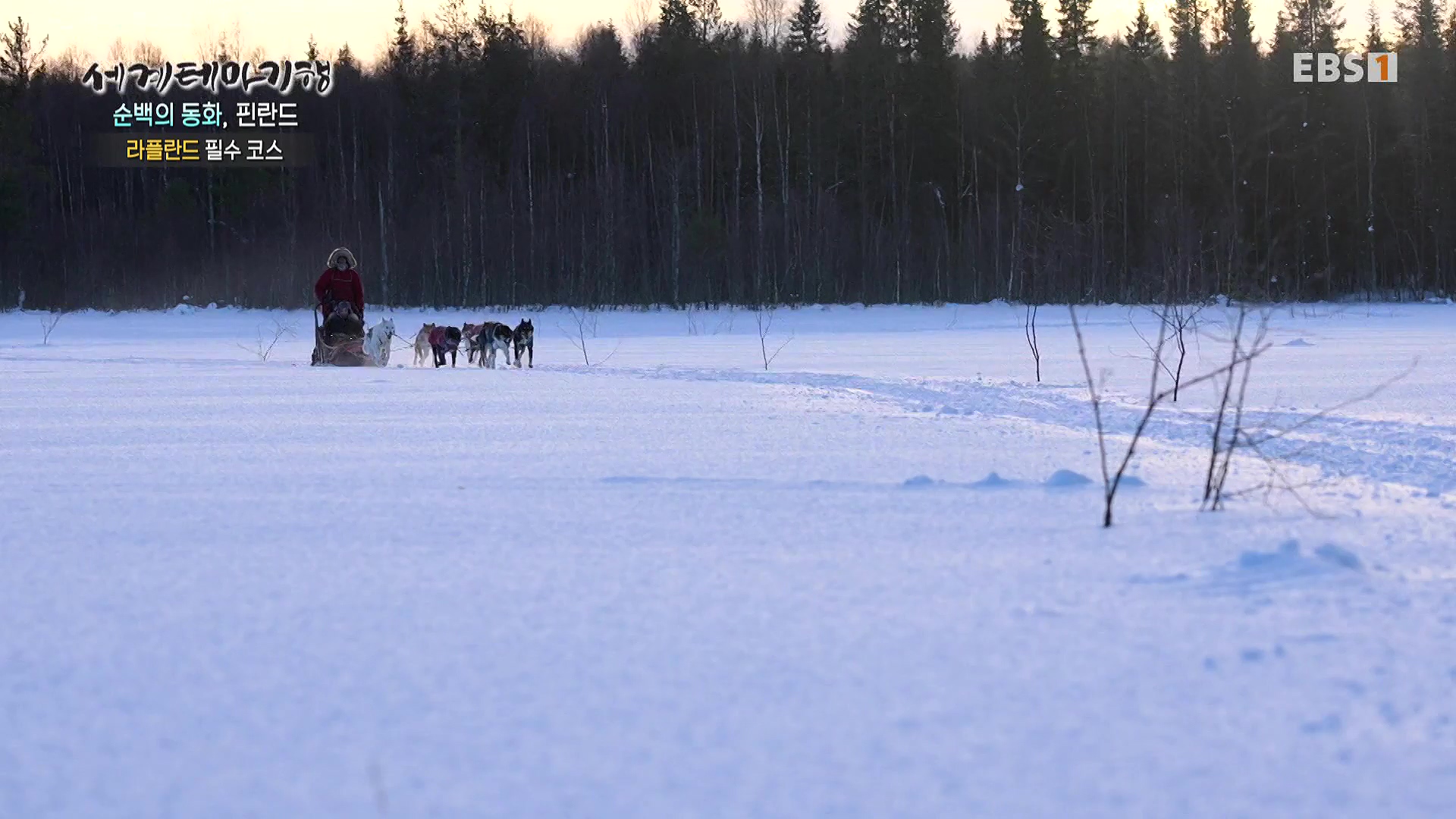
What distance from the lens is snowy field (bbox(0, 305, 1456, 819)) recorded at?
2162 mm

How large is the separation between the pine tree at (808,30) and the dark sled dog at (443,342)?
71.0 feet

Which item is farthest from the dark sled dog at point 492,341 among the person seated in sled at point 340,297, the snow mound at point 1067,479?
the snow mound at point 1067,479

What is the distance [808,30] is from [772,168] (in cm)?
438

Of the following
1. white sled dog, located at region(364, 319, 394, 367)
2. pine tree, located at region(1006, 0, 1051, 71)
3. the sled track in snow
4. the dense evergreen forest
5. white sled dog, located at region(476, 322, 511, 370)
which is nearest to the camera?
the sled track in snow

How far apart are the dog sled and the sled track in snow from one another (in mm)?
3494

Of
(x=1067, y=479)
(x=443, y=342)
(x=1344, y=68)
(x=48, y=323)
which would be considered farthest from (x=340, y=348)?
(x=1344, y=68)

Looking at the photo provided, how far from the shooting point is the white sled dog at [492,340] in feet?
49.5

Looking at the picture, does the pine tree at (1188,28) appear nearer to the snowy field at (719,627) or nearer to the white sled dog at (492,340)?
the white sled dog at (492,340)

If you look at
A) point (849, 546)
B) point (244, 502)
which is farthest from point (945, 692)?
point (244, 502)

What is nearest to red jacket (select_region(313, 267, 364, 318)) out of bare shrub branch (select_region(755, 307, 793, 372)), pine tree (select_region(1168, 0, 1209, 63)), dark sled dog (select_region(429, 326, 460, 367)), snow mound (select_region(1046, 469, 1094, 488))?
dark sled dog (select_region(429, 326, 460, 367))

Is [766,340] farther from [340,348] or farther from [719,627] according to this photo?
[719,627]

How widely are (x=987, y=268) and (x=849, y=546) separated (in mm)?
28453

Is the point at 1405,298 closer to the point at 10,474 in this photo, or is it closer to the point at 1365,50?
the point at 1365,50

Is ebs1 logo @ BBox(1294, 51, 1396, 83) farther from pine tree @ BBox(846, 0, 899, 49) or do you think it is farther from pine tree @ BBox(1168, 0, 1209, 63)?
pine tree @ BBox(846, 0, 899, 49)
